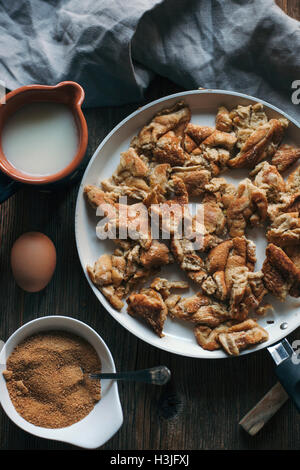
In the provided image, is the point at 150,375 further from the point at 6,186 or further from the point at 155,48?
the point at 155,48

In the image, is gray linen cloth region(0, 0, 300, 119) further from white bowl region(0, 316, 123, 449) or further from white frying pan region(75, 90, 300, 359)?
white bowl region(0, 316, 123, 449)

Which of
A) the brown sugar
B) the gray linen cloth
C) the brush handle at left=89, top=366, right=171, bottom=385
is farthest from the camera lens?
the gray linen cloth

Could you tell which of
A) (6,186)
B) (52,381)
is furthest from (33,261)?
(52,381)

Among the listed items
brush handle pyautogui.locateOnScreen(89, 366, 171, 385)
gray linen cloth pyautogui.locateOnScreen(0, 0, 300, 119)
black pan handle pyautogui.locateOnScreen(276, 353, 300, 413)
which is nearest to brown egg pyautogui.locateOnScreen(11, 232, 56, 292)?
brush handle pyautogui.locateOnScreen(89, 366, 171, 385)

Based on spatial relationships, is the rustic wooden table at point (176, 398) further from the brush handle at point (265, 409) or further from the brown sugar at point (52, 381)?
the brown sugar at point (52, 381)

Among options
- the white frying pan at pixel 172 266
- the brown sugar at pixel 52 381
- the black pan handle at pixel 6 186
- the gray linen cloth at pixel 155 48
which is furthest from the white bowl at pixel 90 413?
the gray linen cloth at pixel 155 48

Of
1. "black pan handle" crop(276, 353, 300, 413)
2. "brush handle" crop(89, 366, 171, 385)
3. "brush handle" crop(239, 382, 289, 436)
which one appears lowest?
"brush handle" crop(239, 382, 289, 436)

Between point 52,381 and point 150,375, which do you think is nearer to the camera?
point 150,375
